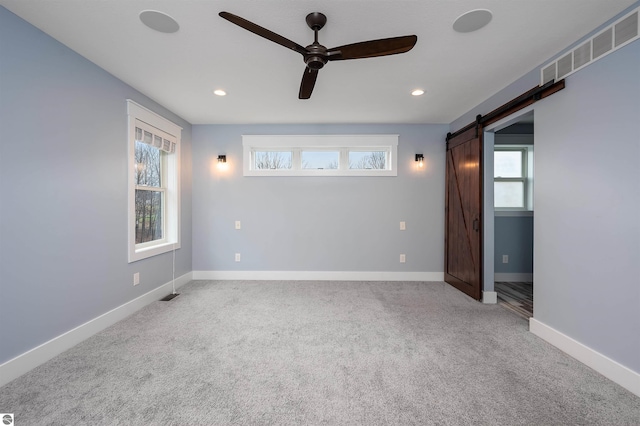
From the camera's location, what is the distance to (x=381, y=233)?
4180mm

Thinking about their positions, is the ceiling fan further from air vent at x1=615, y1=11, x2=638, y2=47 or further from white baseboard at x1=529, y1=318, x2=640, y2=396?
white baseboard at x1=529, y1=318, x2=640, y2=396

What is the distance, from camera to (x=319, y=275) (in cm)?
417

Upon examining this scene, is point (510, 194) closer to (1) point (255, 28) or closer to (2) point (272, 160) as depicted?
(2) point (272, 160)

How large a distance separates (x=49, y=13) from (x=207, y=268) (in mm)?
3332

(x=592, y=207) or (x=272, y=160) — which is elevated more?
(x=272, y=160)

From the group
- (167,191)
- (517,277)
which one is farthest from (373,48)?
(517,277)

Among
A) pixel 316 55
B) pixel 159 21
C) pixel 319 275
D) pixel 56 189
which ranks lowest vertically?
pixel 319 275

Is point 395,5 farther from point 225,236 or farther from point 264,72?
point 225,236

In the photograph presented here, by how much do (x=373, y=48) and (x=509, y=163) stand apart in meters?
3.98

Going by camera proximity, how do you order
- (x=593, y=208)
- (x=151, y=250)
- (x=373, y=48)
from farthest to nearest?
(x=151, y=250), (x=593, y=208), (x=373, y=48)

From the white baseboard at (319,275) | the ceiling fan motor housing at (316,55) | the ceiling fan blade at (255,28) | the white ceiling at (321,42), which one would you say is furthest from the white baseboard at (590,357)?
the ceiling fan blade at (255,28)

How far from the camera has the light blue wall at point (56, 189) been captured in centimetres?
178

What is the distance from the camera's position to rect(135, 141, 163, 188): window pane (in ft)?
10.4

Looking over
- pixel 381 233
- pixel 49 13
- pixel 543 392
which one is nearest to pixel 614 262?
pixel 543 392
